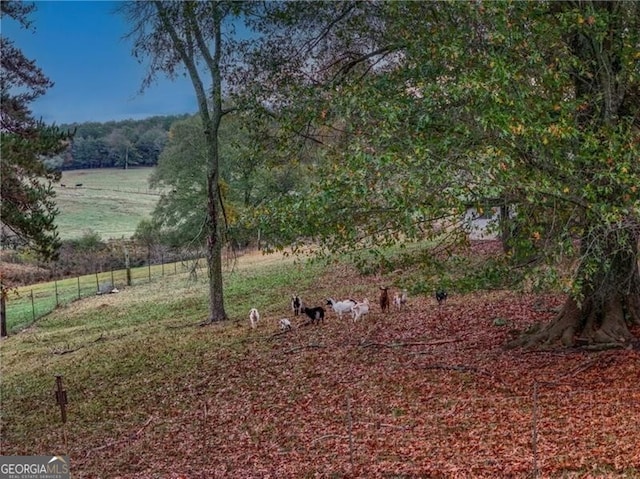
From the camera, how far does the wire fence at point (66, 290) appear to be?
27858 mm

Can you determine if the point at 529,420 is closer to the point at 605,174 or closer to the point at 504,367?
the point at 504,367

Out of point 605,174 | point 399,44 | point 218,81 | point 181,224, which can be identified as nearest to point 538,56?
point 605,174

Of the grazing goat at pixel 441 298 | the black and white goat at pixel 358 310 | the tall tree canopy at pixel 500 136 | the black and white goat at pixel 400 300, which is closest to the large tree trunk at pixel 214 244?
the black and white goat at pixel 358 310

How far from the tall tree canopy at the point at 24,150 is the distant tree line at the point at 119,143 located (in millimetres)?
60124

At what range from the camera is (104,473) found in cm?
870

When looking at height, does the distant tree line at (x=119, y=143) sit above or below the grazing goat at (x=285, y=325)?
above

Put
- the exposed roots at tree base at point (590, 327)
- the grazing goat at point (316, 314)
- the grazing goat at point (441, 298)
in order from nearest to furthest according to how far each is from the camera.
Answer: the exposed roots at tree base at point (590, 327), the grazing goat at point (441, 298), the grazing goat at point (316, 314)

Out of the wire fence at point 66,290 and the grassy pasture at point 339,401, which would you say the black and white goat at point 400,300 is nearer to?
the grassy pasture at point 339,401

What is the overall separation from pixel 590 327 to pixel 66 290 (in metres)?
31.8

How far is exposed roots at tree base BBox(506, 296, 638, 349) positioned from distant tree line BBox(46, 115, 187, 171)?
63206 millimetres

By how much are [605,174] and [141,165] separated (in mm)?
89996

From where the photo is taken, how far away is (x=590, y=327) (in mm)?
10828

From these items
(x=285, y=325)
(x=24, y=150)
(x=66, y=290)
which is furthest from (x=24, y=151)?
(x=66, y=290)

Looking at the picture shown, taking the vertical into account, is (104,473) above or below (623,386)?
below
